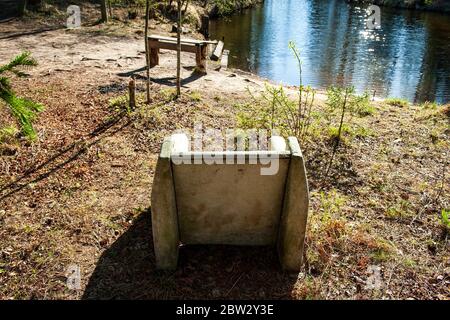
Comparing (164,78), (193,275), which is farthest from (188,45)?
(193,275)

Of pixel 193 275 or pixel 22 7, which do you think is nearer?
pixel 193 275

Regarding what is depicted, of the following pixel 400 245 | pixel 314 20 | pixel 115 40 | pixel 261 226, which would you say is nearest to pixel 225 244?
pixel 261 226

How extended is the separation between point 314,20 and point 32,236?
28.5 metres

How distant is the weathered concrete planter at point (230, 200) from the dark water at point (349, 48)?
1168 cm

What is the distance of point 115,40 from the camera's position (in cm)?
1448

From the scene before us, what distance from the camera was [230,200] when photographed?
3936 mm

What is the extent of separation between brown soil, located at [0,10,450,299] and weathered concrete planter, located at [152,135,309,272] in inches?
9.8

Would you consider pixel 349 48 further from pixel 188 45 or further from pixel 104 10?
pixel 188 45

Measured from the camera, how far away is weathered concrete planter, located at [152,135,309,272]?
3627 millimetres

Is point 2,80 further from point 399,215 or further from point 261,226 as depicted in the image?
point 399,215

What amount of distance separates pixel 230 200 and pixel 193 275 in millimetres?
854

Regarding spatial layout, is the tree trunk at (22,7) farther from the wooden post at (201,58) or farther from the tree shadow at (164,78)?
the wooden post at (201,58)

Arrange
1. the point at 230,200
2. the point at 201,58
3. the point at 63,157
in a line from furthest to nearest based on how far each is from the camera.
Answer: the point at 201,58 < the point at 63,157 < the point at 230,200

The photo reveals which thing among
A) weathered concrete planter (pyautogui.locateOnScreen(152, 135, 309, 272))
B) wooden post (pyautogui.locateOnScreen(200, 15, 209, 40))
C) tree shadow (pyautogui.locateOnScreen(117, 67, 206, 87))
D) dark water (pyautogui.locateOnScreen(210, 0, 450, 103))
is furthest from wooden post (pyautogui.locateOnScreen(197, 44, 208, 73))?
wooden post (pyautogui.locateOnScreen(200, 15, 209, 40))
